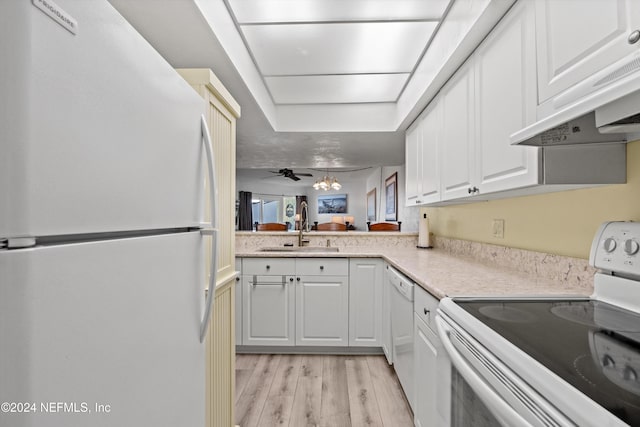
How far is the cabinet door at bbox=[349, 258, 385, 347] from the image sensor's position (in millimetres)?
2580

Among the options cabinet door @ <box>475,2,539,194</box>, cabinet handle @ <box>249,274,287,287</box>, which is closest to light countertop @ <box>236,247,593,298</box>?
cabinet door @ <box>475,2,539,194</box>

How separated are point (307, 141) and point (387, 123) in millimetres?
907

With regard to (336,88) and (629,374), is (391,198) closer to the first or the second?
(336,88)

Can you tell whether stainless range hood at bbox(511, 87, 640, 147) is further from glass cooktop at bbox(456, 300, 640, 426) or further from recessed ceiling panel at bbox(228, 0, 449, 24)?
recessed ceiling panel at bbox(228, 0, 449, 24)

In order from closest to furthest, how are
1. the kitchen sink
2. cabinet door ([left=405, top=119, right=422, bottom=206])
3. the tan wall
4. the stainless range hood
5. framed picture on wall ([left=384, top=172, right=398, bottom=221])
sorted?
the stainless range hood
the tan wall
cabinet door ([left=405, top=119, right=422, bottom=206])
the kitchen sink
framed picture on wall ([left=384, top=172, right=398, bottom=221])

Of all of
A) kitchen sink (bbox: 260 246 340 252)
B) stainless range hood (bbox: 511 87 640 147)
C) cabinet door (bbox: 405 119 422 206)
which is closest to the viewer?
stainless range hood (bbox: 511 87 640 147)

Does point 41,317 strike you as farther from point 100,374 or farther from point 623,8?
point 623,8

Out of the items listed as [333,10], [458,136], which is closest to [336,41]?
[333,10]

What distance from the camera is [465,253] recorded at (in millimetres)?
2275

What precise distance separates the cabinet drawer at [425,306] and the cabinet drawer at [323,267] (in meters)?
1.04

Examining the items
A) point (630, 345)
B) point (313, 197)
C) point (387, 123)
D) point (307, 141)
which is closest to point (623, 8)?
point (630, 345)

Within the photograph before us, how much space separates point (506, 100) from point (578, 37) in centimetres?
37

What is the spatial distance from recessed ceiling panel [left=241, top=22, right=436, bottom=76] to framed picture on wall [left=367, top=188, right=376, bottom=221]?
589 centimetres

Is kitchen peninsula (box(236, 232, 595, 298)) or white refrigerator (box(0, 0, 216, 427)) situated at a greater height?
white refrigerator (box(0, 0, 216, 427))
